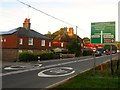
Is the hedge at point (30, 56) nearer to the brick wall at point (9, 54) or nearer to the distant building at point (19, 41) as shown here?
the distant building at point (19, 41)

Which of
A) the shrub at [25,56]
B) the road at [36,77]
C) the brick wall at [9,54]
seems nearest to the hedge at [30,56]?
the shrub at [25,56]

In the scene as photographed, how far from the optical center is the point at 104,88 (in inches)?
535

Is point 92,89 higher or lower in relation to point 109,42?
lower

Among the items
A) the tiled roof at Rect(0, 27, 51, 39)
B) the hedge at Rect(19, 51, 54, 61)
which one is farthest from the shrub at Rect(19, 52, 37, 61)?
the tiled roof at Rect(0, 27, 51, 39)

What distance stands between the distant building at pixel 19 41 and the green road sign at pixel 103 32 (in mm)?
30433

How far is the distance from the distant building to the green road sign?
30.4m

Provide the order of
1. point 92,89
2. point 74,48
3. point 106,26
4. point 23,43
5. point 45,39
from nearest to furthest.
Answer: point 92,89, point 106,26, point 23,43, point 45,39, point 74,48

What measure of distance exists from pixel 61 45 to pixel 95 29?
258 feet

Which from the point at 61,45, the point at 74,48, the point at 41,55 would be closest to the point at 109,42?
the point at 41,55

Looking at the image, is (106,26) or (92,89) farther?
(106,26)

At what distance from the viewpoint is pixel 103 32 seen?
23000mm

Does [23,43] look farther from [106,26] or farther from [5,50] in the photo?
[106,26]

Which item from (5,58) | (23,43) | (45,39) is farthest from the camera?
(45,39)

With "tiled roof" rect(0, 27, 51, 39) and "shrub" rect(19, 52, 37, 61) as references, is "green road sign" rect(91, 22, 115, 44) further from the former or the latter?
"tiled roof" rect(0, 27, 51, 39)
